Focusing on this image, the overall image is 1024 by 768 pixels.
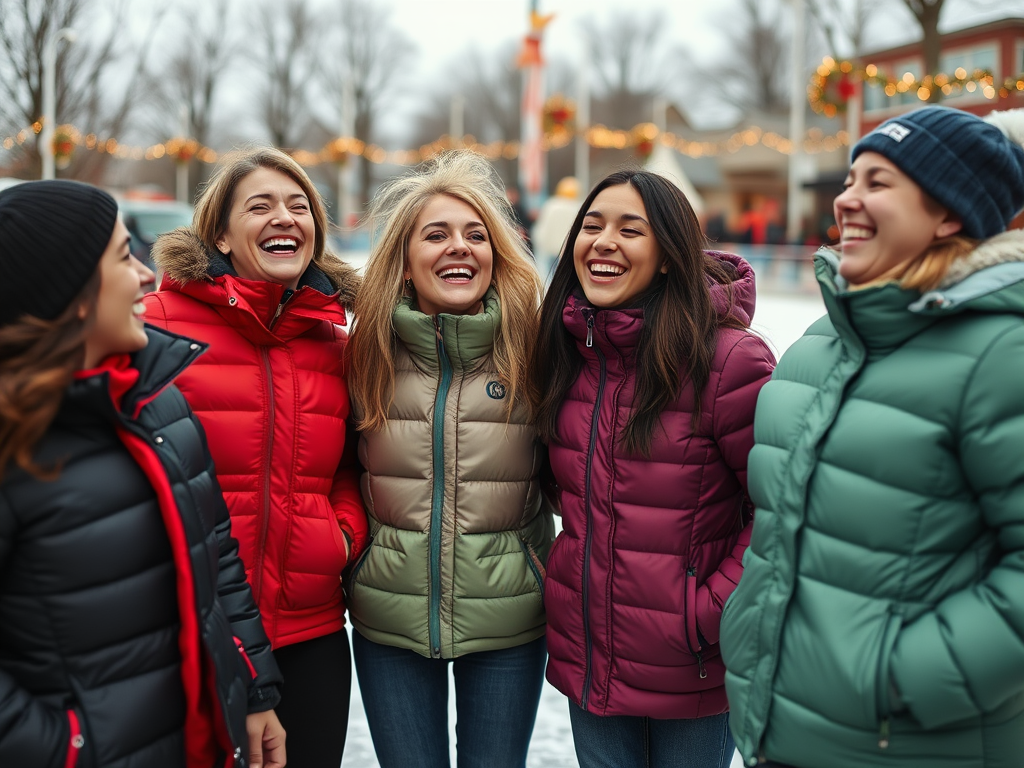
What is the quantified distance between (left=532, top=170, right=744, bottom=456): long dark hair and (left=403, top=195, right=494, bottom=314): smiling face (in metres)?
0.22

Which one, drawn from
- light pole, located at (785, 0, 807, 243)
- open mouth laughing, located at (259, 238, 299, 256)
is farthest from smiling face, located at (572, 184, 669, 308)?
light pole, located at (785, 0, 807, 243)

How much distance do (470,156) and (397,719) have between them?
1.77m

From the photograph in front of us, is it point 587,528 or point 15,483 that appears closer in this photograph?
point 15,483

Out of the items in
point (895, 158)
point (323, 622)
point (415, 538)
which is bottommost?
point (323, 622)

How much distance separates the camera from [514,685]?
8.66 feet

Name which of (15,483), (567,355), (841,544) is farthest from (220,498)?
(841,544)

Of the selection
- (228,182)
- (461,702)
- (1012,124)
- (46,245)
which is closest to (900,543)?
(1012,124)

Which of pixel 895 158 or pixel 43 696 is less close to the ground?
pixel 895 158

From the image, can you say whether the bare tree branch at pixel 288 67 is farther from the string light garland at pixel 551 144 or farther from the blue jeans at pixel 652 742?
the blue jeans at pixel 652 742

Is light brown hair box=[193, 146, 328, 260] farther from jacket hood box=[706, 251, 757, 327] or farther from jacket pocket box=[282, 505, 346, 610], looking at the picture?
jacket hood box=[706, 251, 757, 327]

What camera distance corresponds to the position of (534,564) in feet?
8.64

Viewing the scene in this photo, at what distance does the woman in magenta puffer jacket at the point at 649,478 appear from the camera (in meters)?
2.35

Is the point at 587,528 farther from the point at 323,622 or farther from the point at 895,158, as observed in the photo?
the point at 895,158

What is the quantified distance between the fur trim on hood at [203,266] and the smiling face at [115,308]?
0.71m
